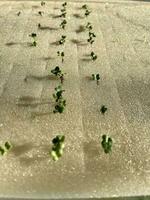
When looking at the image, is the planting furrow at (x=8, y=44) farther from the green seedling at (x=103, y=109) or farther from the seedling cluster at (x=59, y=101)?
the green seedling at (x=103, y=109)

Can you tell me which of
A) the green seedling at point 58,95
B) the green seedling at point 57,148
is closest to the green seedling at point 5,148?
the green seedling at point 57,148

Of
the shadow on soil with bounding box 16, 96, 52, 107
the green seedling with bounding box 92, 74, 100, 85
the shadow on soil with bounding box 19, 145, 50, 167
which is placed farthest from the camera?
the green seedling with bounding box 92, 74, 100, 85

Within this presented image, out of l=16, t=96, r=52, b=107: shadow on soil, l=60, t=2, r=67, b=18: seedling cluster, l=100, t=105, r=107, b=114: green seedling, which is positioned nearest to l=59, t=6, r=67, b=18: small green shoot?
l=60, t=2, r=67, b=18: seedling cluster

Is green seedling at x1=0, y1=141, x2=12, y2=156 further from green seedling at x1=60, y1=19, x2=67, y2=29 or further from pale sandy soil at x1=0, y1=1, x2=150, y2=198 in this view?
green seedling at x1=60, y1=19, x2=67, y2=29

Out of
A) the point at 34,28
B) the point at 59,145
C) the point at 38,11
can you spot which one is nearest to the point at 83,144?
the point at 59,145

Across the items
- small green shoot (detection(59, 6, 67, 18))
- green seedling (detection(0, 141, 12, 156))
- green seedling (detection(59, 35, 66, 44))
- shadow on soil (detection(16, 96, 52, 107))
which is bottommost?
green seedling (detection(0, 141, 12, 156))
